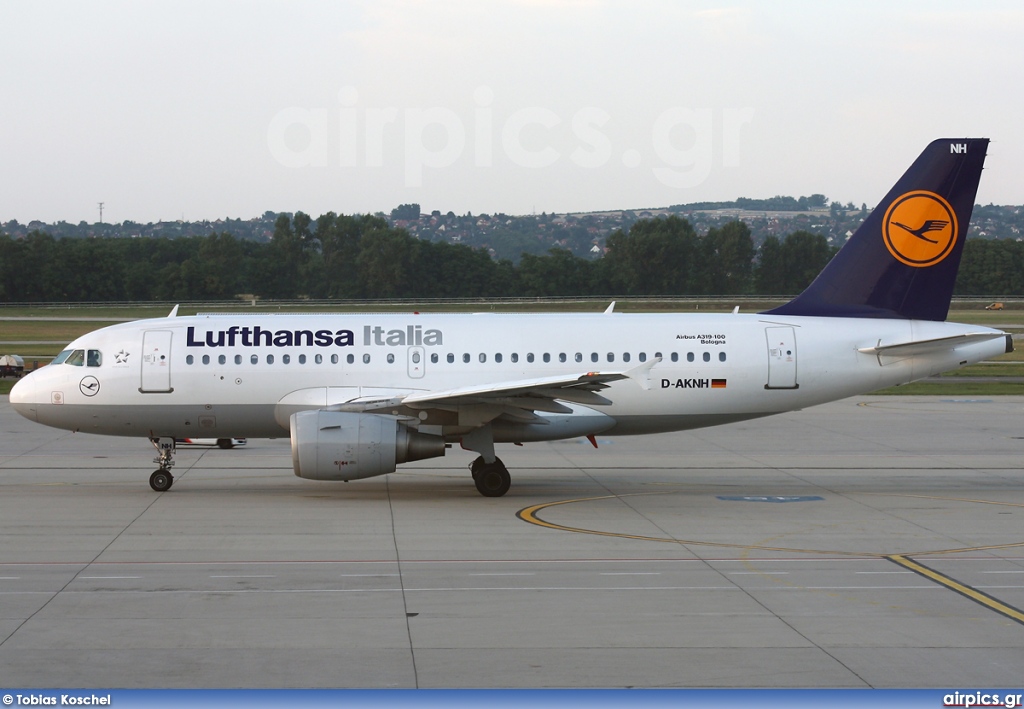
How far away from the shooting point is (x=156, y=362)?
22.8 meters

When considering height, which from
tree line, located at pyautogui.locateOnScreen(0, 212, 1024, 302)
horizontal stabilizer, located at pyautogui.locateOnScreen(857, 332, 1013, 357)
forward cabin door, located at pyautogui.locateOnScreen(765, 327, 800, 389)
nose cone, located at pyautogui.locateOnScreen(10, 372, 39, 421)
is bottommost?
nose cone, located at pyautogui.locateOnScreen(10, 372, 39, 421)

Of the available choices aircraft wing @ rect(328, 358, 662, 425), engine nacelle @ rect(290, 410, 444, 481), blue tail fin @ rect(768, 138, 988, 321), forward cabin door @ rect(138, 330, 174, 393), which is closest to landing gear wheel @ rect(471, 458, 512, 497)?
aircraft wing @ rect(328, 358, 662, 425)

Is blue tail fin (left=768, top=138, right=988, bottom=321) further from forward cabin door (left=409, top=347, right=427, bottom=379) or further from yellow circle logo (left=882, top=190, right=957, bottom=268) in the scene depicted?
forward cabin door (left=409, top=347, right=427, bottom=379)

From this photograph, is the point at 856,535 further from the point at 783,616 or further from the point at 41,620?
the point at 41,620

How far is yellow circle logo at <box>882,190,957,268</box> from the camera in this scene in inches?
935

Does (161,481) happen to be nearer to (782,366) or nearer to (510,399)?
(510,399)

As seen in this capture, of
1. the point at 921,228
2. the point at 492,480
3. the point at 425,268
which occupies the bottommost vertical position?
the point at 492,480

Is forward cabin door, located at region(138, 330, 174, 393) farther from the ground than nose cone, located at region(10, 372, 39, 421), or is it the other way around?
forward cabin door, located at region(138, 330, 174, 393)

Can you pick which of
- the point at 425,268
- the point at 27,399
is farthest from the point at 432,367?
the point at 425,268

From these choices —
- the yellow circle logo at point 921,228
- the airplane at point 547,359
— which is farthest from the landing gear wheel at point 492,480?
the yellow circle logo at point 921,228

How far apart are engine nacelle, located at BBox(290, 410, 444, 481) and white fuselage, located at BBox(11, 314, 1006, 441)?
1.86 meters

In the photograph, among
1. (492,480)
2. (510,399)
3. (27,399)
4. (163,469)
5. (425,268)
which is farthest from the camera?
(425,268)

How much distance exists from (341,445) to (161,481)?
4875 millimetres

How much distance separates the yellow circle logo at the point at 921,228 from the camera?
23750 mm
